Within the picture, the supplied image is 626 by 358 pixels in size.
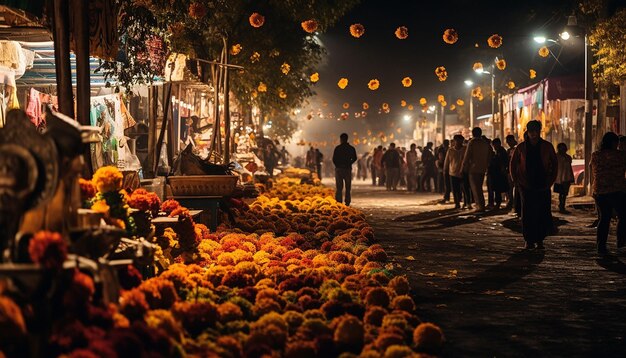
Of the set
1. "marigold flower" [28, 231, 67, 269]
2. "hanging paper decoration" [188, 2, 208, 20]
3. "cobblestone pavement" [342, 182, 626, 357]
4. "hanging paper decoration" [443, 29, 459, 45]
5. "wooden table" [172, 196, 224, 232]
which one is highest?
"hanging paper decoration" [443, 29, 459, 45]

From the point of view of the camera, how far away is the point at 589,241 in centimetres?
1495

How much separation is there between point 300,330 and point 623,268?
674cm

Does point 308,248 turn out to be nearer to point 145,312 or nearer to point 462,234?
point 462,234

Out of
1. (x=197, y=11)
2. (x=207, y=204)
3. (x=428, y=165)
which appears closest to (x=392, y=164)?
(x=428, y=165)

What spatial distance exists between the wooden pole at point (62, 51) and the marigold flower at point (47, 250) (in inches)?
170

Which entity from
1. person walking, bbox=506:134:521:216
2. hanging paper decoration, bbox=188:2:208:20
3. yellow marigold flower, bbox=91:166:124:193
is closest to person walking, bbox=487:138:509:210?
person walking, bbox=506:134:521:216

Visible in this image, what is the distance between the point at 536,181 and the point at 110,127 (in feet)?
30.1

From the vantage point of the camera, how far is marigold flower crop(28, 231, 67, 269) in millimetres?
4598

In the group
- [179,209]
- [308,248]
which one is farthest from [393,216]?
[179,209]

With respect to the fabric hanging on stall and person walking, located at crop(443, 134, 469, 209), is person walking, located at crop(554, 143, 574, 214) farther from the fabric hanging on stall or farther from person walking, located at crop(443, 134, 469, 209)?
the fabric hanging on stall

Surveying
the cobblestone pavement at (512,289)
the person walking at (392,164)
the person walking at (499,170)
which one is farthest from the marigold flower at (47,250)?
the person walking at (392,164)

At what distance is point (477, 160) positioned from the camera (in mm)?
22344

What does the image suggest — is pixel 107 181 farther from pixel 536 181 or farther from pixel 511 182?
pixel 511 182

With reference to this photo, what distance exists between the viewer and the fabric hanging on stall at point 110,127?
1766cm
